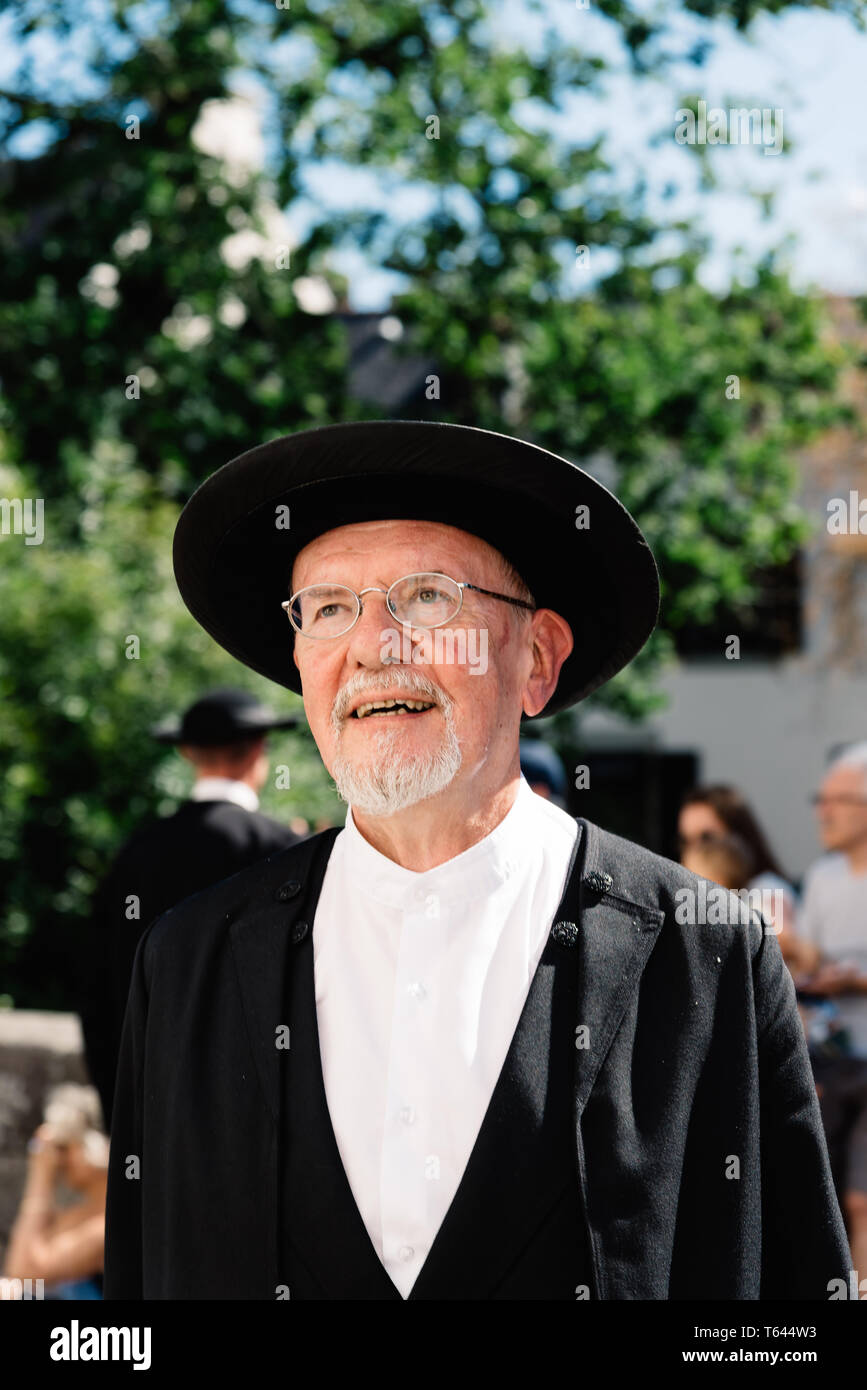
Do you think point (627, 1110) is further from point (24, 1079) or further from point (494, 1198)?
point (24, 1079)

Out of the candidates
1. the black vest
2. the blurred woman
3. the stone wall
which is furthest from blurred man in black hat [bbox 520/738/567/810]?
the black vest

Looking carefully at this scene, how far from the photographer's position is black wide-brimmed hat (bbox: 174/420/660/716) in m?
2.01

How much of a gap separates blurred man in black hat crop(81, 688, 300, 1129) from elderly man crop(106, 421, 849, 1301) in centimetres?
209

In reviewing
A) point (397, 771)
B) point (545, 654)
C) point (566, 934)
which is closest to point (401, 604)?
point (397, 771)

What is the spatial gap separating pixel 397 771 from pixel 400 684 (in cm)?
12

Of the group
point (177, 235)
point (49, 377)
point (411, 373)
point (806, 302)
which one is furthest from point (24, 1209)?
point (411, 373)

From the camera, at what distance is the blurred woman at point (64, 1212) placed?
13.9ft

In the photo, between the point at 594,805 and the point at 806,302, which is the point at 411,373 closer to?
the point at 594,805

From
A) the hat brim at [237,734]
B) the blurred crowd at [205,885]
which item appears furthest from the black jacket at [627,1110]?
the hat brim at [237,734]

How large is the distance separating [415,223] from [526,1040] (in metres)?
8.47

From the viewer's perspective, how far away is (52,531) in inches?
335

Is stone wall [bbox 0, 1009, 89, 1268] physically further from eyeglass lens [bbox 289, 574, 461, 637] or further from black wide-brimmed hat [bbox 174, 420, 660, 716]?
eyeglass lens [bbox 289, 574, 461, 637]

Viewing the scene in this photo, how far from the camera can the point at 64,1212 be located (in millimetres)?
4438

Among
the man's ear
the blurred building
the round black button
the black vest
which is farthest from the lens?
the blurred building
